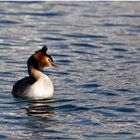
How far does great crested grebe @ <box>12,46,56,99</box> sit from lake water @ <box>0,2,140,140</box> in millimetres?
232

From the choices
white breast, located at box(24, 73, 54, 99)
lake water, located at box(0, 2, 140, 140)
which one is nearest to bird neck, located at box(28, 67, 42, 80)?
white breast, located at box(24, 73, 54, 99)

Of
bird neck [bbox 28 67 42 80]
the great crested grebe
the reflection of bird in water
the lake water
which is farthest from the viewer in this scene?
bird neck [bbox 28 67 42 80]

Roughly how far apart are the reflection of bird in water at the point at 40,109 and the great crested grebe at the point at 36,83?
0.84 ft

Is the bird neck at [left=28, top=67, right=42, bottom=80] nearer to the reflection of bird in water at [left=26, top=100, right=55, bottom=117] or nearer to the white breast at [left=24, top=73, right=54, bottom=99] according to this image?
the white breast at [left=24, top=73, right=54, bottom=99]

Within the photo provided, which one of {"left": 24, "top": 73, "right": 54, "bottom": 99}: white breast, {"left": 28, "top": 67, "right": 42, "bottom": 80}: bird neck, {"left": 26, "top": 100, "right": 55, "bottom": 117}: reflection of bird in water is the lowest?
{"left": 26, "top": 100, "right": 55, "bottom": 117}: reflection of bird in water

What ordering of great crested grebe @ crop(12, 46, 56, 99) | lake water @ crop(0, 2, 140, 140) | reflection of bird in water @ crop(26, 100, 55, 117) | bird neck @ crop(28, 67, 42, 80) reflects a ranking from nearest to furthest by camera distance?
lake water @ crop(0, 2, 140, 140) → reflection of bird in water @ crop(26, 100, 55, 117) → great crested grebe @ crop(12, 46, 56, 99) → bird neck @ crop(28, 67, 42, 80)

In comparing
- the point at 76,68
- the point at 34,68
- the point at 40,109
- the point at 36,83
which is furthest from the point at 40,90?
the point at 76,68

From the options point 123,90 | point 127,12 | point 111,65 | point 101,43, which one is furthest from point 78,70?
point 127,12

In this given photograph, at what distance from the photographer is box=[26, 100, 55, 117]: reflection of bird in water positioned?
52.0 ft

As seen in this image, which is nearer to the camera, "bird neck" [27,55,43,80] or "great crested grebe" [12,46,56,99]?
"great crested grebe" [12,46,56,99]

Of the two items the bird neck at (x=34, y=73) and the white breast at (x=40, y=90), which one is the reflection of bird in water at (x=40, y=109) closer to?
the white breast at (x=40, y=90)

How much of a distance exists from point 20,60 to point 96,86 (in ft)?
12.4

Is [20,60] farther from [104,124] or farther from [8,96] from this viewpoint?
[104,124]

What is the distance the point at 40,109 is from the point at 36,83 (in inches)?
46.5
